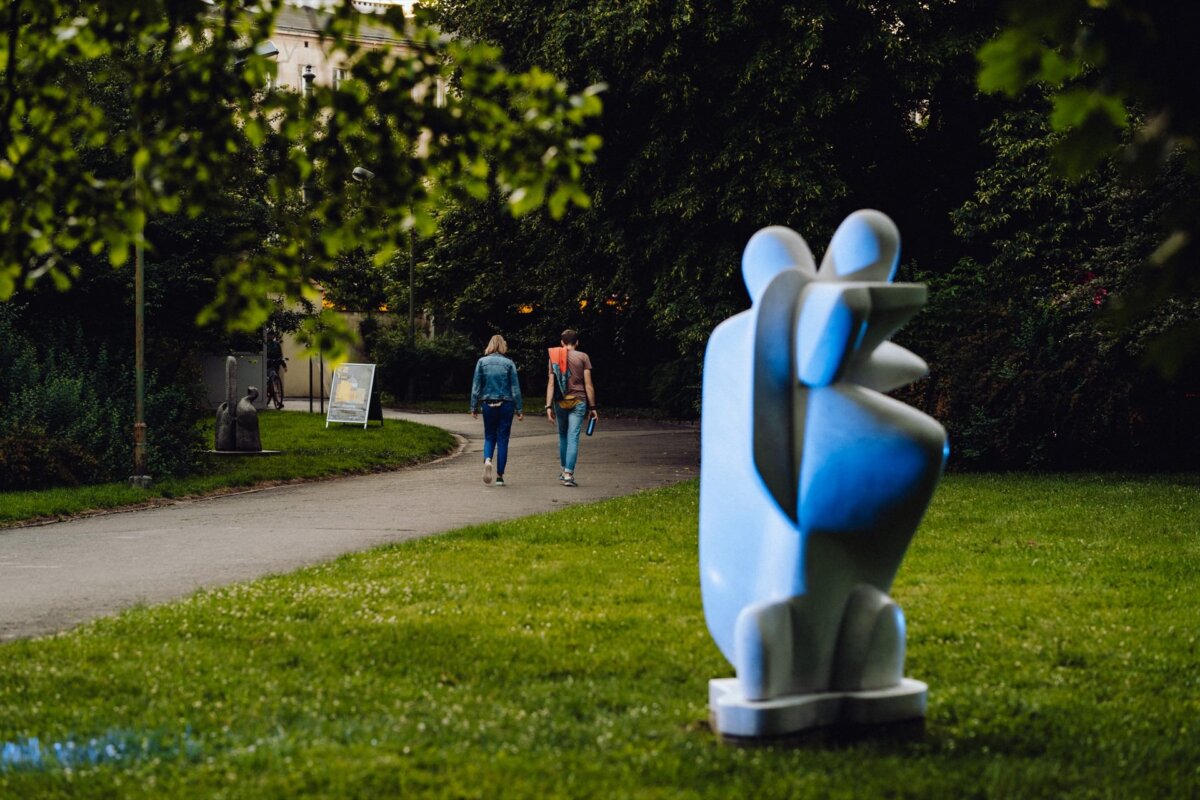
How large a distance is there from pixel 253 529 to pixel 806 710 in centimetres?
891

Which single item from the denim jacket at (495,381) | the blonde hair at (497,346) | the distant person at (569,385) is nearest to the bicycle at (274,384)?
the blonde hair at (497,346)

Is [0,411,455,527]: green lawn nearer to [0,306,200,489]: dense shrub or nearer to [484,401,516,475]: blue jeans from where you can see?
[0,306,200,489]: dense shrub

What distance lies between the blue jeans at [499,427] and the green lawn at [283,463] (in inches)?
124

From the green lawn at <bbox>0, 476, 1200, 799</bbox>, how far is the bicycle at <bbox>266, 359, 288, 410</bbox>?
3041cm

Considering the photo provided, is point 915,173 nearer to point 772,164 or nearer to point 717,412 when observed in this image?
point 772,164

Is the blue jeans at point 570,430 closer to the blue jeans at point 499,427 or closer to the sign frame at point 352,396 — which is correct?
the blue jeans at point 499,427

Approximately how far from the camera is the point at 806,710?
5.45 metres

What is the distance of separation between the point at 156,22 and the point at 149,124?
1.35 feet

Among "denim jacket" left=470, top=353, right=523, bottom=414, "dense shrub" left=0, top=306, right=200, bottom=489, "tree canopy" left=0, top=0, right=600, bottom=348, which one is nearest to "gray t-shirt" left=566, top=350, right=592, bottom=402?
"denim jacket" left=470, top=353, right=523, bottom=414

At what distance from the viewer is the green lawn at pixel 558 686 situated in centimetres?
492

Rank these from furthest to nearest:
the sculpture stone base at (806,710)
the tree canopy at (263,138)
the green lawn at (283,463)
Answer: the green lawn at (283,463)
the sculpture stone base at (806,710)
the tree canopy at (263,138)

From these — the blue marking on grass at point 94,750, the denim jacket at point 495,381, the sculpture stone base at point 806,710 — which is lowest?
the blue marking on grass at point 94,750

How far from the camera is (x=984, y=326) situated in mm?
21062

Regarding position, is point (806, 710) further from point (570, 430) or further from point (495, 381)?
point (570, 430)
